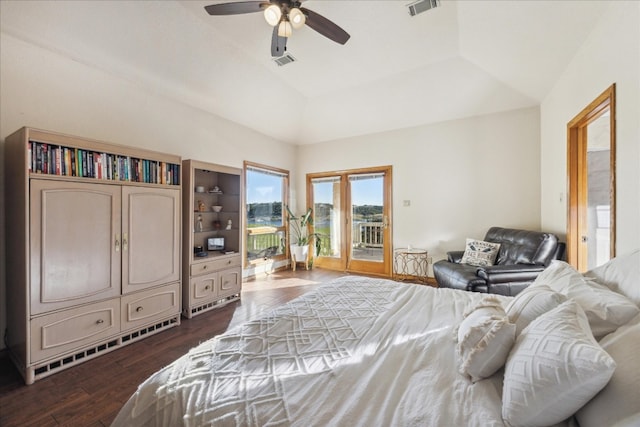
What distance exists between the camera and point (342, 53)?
3277mm

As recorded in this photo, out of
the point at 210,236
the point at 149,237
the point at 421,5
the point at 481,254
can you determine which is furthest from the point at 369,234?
the point at 149,237

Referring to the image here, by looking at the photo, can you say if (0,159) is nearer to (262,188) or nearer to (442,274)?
(262,188)

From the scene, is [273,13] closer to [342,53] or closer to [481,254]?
[342,53]

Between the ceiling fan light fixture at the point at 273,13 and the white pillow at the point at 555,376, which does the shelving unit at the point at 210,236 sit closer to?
the ceiling fan light fixture at the point at 273,13

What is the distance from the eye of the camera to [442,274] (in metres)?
3.25

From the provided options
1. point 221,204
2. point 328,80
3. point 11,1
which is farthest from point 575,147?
point 11,1

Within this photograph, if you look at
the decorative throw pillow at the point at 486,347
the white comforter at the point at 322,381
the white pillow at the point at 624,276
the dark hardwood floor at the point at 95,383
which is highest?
the white pillow at the point at 624,276

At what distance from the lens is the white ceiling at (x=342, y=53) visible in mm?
2286

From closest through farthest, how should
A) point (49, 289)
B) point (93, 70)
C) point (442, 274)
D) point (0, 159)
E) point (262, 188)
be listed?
point (49, 289) → point (0, 159) → point (93, 70) → point (442, 274) → point (262, 188)

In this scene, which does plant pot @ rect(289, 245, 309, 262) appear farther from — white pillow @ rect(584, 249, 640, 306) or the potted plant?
white pillow @ rect(584, 249, 640, 306)

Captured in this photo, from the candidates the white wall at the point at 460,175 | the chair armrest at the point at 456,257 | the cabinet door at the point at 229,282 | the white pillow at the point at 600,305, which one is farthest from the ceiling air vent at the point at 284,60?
the white pillow at the point at 600,305

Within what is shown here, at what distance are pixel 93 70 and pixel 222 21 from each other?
1.44 m

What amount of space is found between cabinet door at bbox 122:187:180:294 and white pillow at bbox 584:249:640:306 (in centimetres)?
340

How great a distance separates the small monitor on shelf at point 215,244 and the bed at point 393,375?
100 inches
